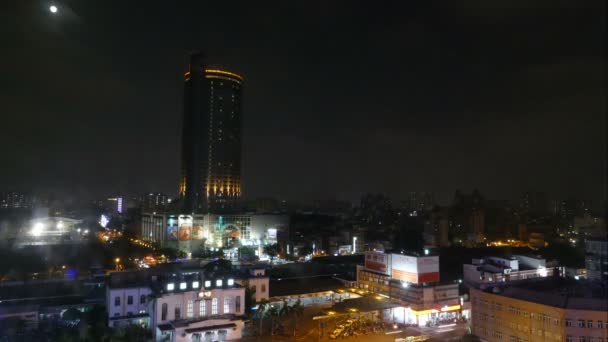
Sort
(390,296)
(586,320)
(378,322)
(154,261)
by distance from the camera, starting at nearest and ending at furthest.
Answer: (586,320), (378,322), (390,296), (154,261)

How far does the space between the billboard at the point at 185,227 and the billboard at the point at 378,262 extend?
53.4 feet

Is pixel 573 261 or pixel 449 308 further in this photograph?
pixel 573 261

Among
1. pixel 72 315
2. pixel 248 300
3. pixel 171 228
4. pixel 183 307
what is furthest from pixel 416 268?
pixel 171 228

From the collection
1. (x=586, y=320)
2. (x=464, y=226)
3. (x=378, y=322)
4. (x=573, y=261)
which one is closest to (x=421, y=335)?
(x=378, y=322)

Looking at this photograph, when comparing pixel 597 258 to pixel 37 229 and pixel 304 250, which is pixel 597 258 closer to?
pixel 304 250

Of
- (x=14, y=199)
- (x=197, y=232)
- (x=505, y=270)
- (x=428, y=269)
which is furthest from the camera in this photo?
(x=14, y=199)

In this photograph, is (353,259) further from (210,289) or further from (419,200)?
(419,200)

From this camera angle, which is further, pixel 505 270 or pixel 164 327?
pixel 505 270

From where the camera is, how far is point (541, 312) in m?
10.5

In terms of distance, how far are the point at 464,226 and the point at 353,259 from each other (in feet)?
56.5

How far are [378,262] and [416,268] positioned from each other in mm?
2202

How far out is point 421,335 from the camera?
42.2 feet

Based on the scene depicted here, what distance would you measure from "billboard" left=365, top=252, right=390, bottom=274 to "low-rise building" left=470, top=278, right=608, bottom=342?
13.7ft

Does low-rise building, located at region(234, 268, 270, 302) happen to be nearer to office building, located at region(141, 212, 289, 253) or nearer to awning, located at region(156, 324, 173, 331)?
awning, located at region(156, 324, 173, 331)
